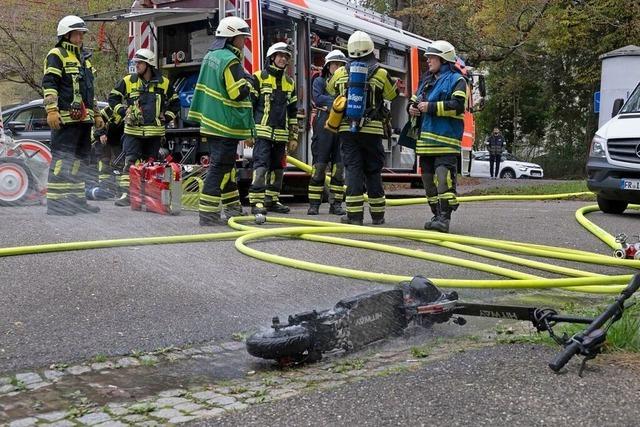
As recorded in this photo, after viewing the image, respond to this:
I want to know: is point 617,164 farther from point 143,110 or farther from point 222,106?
point 143,110

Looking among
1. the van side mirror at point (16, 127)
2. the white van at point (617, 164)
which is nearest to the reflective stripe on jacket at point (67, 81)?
the van side mirror at point (16, 127)

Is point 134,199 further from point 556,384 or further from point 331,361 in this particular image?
point 556,384

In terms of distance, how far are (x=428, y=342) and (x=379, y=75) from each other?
4.51m

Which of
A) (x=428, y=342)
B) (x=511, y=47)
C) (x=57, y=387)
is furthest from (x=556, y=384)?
(x=511, y=47)

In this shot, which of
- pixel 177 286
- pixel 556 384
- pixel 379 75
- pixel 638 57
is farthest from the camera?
pixel 638 57

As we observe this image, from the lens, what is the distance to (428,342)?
3.96m

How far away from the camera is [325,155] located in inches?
381

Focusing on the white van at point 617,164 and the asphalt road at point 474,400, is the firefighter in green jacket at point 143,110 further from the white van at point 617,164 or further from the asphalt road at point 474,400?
the asphalt road at point 474,400

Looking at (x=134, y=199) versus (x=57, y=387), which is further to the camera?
(x=134, y=199)

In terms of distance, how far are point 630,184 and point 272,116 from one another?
14.6ft

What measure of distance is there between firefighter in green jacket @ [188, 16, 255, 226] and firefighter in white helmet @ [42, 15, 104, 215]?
1.51 meters

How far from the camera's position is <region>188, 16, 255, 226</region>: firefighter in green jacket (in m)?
7.71

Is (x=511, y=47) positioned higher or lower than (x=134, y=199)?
higher

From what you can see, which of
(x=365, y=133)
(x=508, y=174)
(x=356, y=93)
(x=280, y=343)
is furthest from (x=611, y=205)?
(x=508, y=174)
